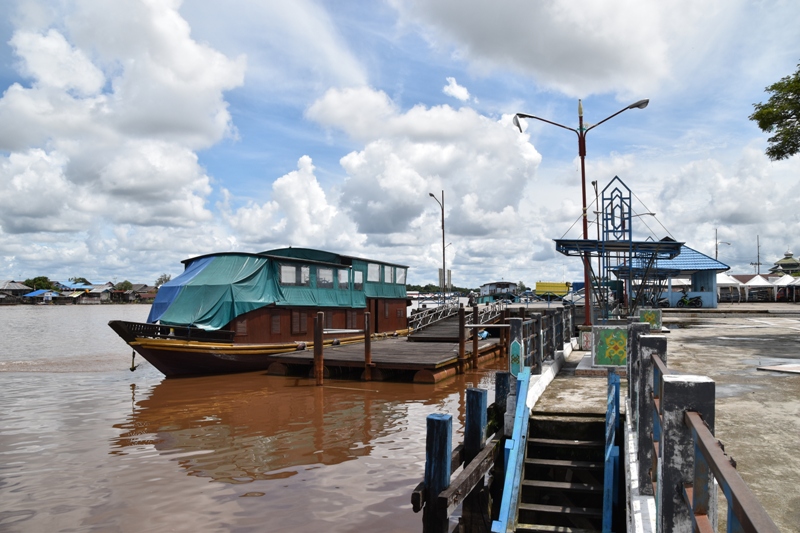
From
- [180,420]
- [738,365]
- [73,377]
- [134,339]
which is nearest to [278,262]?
[134,339]

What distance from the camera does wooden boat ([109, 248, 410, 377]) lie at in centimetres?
1972

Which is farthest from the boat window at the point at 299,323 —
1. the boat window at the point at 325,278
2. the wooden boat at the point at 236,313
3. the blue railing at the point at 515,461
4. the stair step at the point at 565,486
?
the stair step at the point at 565,486

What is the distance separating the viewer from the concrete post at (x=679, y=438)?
272 centimetres

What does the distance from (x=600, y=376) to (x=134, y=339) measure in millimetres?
14976

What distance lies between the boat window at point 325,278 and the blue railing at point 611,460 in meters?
18.4

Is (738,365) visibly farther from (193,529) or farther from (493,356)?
(493,356)

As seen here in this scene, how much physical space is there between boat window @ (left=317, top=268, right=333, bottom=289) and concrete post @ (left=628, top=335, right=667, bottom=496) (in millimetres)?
20409

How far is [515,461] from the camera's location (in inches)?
266

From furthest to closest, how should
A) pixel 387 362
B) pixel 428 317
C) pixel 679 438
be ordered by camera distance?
pixel 428 317, pixel 387 362, pixel 679 438

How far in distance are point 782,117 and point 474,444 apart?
17.1 meters

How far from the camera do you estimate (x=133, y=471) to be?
982 cm

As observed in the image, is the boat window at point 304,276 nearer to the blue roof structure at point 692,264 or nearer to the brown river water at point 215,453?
the brown river water at point 215,453

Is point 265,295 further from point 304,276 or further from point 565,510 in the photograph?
point 565,510

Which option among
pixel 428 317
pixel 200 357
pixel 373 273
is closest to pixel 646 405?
pixel 200 357
